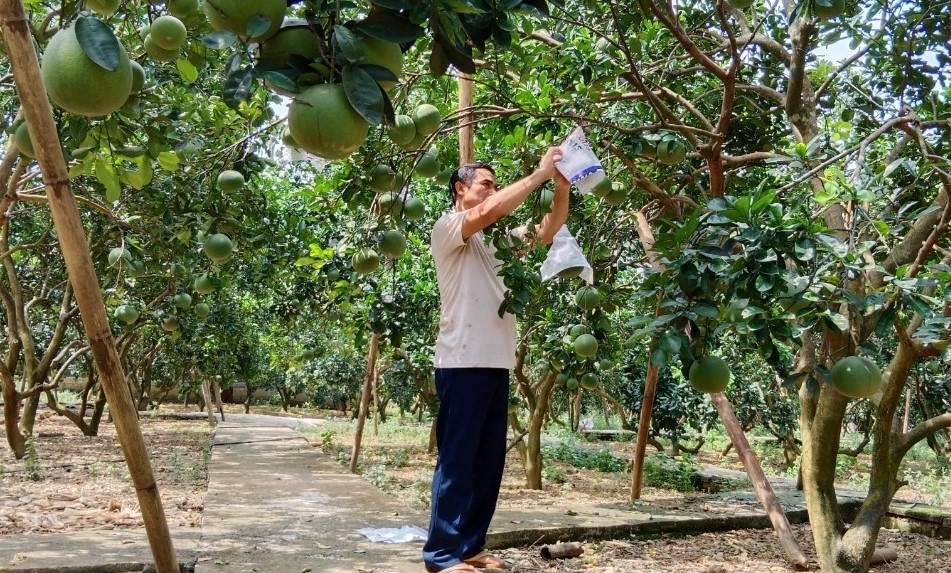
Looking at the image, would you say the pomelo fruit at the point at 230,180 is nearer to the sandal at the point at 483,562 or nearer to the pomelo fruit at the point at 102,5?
the pomelo fruit at the point at 102,5

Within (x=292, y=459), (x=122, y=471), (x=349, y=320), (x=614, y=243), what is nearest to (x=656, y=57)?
(x=614, y=243)

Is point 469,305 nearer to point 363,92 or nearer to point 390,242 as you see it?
point 390,242

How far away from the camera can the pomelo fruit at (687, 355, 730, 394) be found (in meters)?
2.10

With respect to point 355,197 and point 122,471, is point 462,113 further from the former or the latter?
point 122,471

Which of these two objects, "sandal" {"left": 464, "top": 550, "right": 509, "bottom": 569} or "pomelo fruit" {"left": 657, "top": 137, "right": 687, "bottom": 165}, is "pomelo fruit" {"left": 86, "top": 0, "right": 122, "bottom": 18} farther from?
"pomelo fruit" {"left": 657, "top": 137, "right": 687, "bottom": 165}

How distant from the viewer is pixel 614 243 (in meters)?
5.20

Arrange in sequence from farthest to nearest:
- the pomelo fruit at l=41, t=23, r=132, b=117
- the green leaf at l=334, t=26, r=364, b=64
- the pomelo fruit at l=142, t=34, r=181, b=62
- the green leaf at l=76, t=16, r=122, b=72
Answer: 1. the pomelo fruit at l=142, t=34, r=181, b=62
2. the pomelo fruit at l=41, t=23, r=132, b=117
3. the green leaf at l=76, t=16, r=122, b=72
4. the green leaf at l=334, t=26, r=364, b=64

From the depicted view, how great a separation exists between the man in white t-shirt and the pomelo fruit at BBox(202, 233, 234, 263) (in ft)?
4.37

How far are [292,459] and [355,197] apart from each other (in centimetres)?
618

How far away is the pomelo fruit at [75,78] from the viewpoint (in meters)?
1.38

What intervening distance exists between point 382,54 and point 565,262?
58.5 inches

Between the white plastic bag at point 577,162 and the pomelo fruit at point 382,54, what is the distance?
0.99 m

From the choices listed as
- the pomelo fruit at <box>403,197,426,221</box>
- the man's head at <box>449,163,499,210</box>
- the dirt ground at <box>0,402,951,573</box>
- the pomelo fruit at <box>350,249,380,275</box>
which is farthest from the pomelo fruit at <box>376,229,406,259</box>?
the dirt ground at <box>0,402,951,573</box>

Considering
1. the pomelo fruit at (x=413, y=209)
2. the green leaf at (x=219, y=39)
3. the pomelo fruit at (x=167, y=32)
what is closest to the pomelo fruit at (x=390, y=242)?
the pomelo fruit at (x=413, y=209)
